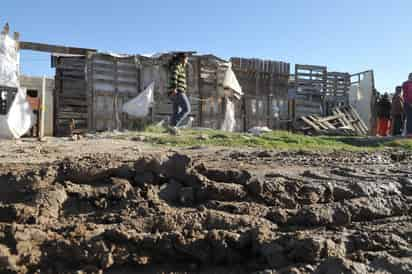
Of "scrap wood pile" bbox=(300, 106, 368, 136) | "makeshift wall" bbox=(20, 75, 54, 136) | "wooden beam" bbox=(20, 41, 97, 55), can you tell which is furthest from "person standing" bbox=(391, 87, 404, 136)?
"makeshift wall" bbox=(20, 75, 54, 136)

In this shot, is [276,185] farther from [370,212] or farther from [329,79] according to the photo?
[329,79]

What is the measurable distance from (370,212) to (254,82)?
12.3 metres

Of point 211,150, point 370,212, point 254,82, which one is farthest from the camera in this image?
point 254,82

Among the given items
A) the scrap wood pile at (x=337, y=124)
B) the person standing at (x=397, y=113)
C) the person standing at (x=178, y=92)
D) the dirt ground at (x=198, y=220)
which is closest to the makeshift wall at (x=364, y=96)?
the scrap wood pile at (x=337, y=124)

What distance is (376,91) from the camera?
1841 cm

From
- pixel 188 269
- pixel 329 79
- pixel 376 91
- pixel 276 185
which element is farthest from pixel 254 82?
pixel 188 269

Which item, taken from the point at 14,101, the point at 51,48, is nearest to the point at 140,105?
the point at 51,48

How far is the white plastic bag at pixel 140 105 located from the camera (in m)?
13.3

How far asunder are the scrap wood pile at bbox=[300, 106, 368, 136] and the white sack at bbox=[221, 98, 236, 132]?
283cm

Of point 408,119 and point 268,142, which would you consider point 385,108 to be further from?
point 268,142

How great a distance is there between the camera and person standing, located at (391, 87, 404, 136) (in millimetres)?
13677

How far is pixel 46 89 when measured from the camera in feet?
41.5

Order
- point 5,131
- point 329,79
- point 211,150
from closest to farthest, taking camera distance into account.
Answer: point 211,150 < point 5,131 < point 329,79

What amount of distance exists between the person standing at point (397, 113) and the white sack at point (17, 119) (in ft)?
34.8
